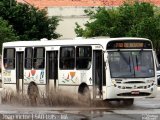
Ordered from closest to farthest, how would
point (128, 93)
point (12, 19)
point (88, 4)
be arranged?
point (128, 93), point (12, 19), point (88, 4)

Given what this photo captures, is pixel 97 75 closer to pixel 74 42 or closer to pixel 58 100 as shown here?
pixel 58 100

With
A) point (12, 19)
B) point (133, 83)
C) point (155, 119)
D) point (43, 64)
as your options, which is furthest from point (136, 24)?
point (155, 119)

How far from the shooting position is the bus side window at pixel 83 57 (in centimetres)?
2292

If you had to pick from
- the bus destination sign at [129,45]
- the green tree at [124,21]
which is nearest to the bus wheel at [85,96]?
the bus destination sign at [129,45]

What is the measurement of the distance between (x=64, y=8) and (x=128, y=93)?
42.3 m

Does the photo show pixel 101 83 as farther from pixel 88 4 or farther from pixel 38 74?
pixel 88 4

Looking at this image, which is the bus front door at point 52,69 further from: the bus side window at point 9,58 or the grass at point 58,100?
the bus side window at point 9,58

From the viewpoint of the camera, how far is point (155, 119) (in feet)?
55.4

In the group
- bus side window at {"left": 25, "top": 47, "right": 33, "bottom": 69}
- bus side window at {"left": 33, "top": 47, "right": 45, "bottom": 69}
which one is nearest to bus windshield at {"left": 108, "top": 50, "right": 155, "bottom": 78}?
bus side window at {"left": 33, "top": 47, "right": 45, "bottom": 69}

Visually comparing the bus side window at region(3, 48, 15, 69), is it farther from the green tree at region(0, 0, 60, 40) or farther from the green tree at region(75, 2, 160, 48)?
the green tree at region(0, 0, 60, 40)

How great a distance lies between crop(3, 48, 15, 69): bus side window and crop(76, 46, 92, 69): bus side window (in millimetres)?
4739

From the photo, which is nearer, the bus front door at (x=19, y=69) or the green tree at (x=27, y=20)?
the bus front door at (x=19, y=69)

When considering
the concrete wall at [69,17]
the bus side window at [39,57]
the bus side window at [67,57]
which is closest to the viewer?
the bus side window at [67,57]

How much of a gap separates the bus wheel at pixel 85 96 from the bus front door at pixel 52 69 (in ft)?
5.30
